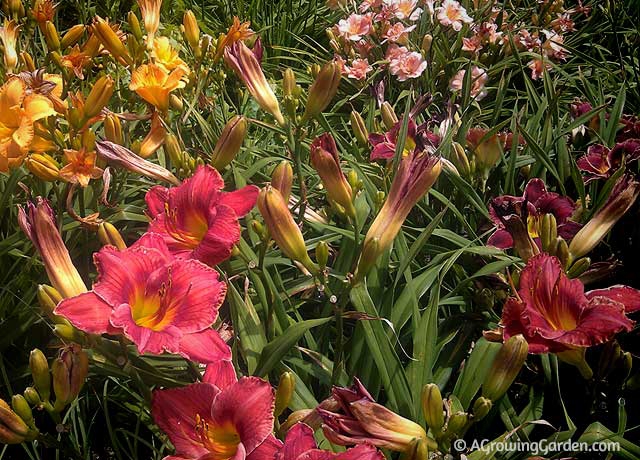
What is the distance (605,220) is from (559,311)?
259 millimetres

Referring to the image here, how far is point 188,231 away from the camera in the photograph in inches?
39.3

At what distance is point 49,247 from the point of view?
0.92m

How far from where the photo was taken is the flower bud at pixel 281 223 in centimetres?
94

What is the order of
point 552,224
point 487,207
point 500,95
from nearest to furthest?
point 552,224, point 487,207, point 500,95

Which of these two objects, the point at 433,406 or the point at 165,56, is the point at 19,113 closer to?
the point at 165,56

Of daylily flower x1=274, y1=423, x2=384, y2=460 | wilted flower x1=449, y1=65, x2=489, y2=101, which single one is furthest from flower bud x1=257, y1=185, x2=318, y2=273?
wilted flower x1=449, y1=65, x2=489, y2=101

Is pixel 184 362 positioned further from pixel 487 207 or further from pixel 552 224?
pixel 487 207

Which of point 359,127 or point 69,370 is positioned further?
point 359,127

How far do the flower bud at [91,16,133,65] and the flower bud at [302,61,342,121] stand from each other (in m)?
0.53

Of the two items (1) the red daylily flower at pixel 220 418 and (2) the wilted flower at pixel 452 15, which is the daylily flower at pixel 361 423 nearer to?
(1) the red daylily flower at pixel 220 418

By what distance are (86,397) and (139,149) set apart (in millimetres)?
514

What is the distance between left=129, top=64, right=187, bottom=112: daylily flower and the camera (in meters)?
1.40

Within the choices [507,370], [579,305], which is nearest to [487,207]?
[579,305]

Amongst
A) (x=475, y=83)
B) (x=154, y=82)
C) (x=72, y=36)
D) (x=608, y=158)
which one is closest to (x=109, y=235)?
(x=154, y=82)
